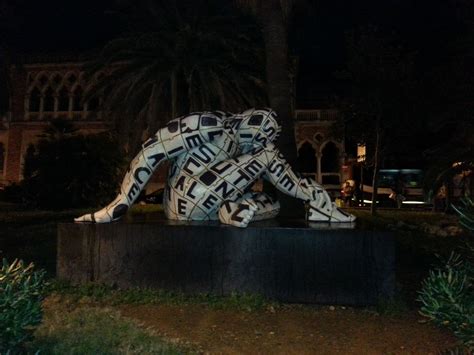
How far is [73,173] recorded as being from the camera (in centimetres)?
1983

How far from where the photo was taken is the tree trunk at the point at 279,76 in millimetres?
9359

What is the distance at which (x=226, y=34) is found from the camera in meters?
15.5

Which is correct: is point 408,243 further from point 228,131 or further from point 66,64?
point 66,64

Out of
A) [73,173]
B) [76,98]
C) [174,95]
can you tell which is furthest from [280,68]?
[76,98]

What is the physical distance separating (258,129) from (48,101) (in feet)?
106

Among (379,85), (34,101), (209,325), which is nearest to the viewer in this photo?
(209,325)

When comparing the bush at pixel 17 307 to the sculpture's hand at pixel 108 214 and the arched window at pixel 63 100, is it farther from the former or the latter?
the arched window at pixel 63 100

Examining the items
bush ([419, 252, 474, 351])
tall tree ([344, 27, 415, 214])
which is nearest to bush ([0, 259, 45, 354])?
bush ([419, 252, 474, 351])

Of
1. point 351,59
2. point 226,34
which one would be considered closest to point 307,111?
point 351,59

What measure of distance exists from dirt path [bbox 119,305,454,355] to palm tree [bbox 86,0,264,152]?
9.81 metres

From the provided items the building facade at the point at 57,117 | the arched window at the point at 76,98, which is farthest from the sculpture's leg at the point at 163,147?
the arched window at the point at 76,98

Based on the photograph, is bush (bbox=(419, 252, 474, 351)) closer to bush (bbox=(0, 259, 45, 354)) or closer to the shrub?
the shrub

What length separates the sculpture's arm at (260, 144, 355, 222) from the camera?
6.39m

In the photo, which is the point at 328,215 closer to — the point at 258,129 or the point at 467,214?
the point at 258,129
